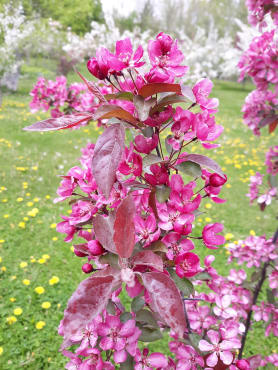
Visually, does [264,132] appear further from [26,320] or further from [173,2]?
[173,2]

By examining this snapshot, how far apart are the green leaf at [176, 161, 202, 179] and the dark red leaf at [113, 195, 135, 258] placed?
193mm

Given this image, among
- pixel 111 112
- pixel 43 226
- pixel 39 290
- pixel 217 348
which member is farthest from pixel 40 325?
pixel 111 112

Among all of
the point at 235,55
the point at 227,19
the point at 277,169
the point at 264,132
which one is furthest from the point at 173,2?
the point at 277,169

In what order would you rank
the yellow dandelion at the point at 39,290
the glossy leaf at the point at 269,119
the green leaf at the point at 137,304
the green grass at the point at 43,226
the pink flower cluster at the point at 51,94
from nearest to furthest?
1. the green leaf at the point at 137,304
2. the glossy leaf at the point at 269,119
3. the green grass at the point at 43,226
4. the yellow dandelion at the point at 39,290
5. the pink flower cluster at the point at 51,94

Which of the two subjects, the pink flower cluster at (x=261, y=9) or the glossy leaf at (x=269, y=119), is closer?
the pink flower cluster at (x=261, y=9)

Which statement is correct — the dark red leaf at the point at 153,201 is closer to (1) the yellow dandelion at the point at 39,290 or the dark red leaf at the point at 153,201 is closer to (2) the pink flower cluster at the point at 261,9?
(2) the pink flower cluster at the point at 261,9

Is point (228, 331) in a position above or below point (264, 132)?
above

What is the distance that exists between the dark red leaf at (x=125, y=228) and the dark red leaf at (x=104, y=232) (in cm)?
6

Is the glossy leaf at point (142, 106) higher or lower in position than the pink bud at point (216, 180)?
higher

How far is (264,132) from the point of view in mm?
7938

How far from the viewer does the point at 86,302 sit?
557mm

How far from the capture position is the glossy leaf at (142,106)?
623mm

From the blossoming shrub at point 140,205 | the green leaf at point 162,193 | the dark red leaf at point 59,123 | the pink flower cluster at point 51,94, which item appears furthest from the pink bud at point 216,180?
the pink flower cluster at point 51,94

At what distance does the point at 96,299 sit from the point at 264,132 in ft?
27.1
